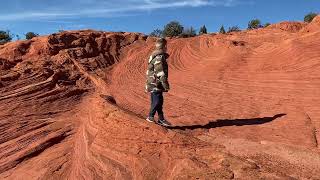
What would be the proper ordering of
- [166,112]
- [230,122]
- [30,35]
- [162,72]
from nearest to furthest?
1. [162,72]
2. [230,122]
3. [166,112]
4. [30,35]

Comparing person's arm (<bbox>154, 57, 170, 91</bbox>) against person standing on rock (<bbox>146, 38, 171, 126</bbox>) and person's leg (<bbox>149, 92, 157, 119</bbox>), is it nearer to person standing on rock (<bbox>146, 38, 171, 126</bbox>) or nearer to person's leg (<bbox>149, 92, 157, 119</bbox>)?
person standing on rock (<bbox>146, 38, 171, 126</bbox>)

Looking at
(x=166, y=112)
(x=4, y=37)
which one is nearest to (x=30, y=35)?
(x=4, y=37)

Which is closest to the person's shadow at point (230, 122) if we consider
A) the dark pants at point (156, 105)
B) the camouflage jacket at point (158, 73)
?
the dark pants at point (156, 105)

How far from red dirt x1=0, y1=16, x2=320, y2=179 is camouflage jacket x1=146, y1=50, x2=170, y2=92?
660mm

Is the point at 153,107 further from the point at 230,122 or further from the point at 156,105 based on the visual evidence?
the point at 230,122

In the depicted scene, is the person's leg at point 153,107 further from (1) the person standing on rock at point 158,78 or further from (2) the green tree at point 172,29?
(2) the green tree at point 172,29

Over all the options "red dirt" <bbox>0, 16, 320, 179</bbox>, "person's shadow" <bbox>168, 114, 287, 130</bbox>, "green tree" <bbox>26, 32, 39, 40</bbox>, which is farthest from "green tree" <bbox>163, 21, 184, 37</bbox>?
"person's shadow" <bbox>168, 114, 287, 130</bbox>

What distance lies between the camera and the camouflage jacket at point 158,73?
847cm

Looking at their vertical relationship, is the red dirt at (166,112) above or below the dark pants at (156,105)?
below

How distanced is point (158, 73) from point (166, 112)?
169cm

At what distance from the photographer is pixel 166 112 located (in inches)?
396

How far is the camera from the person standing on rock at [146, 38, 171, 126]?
847 centimetres

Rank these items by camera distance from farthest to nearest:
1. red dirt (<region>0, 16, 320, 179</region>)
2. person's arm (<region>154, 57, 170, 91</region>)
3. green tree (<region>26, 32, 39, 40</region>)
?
1. green tree (<region>26, 32, 39, 40</region>)
2. person's arm (<region>154, 57, 170, 91</region>)
3. red dirt (<region>0, 16, 320, 179</region>)

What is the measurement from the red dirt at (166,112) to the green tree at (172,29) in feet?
50.7
